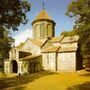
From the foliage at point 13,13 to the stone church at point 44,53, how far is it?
20921mm

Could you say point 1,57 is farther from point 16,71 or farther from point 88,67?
point 88,67

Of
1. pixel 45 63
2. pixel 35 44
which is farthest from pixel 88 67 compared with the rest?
pixel 35 44

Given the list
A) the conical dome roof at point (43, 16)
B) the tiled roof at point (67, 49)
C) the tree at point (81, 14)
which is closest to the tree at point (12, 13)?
the tree at point (81, 14)

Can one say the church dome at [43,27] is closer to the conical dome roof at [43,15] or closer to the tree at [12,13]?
the conical dome roof at [43,15]

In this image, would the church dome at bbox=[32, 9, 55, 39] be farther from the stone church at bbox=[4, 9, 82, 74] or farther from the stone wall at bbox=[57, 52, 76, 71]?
the stone wall at bbox=[57, 52, 76, 71]

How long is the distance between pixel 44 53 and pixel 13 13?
967 inches

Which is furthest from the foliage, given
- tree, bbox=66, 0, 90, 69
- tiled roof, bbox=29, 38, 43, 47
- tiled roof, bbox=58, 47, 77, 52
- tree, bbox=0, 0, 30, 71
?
tiled roof, bbox=29, 38, 43, 47

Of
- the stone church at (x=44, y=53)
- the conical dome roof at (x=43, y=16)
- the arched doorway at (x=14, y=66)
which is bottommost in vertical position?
the arched doorway at (x=14, y=66)

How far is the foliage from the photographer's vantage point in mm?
24987

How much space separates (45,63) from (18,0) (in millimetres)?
26172

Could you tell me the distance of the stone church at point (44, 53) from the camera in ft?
153

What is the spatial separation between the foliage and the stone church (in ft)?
68.6

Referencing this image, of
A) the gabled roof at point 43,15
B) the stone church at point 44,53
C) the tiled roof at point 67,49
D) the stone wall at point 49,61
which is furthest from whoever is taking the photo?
the gabled roof at point 43,15

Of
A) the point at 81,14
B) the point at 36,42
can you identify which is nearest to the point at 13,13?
the point at 81,14
